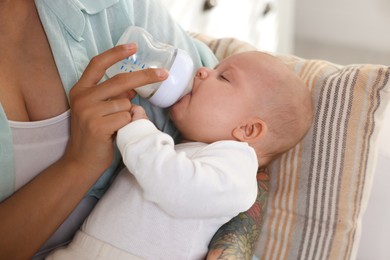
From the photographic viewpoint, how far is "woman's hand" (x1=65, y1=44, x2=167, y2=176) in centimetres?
90

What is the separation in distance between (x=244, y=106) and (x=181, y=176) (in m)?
0.27

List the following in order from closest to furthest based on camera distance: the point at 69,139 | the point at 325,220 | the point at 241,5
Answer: the point at 69,139 → the point at 325,220 → the point at 241,5

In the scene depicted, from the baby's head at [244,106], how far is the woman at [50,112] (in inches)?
6.5

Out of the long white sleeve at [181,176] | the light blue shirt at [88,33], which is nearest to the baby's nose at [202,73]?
the light blue shirt at [88,33]

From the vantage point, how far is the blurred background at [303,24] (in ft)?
7.77

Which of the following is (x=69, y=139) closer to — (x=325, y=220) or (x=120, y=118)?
(x=120, y=118)

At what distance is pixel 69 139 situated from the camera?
1.02 metres

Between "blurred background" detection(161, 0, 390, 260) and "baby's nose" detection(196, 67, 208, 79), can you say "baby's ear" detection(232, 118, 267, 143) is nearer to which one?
"baby's nose" detection(196, 67, 208, 79)

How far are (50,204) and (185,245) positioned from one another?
0.95ft

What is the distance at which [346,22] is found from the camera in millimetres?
3455

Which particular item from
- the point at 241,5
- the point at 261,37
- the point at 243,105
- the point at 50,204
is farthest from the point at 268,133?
the point at 261,37

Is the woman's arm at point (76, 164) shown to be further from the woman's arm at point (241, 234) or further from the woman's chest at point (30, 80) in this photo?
the woman's arm at point (241, 234)

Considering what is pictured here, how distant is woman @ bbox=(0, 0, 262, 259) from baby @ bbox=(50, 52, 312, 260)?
0.06 meters

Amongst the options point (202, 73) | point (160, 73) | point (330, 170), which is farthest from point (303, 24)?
point (160, 73)
